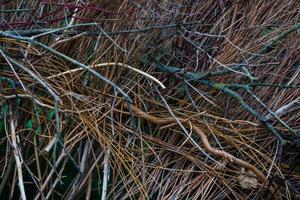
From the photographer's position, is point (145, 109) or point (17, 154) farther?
point (145, 109)

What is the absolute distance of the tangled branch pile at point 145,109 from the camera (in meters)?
2.05

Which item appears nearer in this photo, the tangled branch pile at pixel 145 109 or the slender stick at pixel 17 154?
the slender stick at pixel 17 154

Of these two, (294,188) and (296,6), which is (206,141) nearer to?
(294,188)

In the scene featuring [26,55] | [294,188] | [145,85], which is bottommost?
[294,188]

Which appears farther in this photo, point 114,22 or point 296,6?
point 296,6

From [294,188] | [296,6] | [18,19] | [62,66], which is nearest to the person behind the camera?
[294,188]

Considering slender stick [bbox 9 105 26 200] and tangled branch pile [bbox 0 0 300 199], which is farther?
tangled branch pile [bbox 0 0 300 199]

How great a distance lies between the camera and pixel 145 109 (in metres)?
2.21

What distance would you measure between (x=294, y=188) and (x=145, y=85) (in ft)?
2.21

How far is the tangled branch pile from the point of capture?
205 cm

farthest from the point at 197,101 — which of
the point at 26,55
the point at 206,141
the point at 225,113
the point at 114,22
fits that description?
the point at 26,55

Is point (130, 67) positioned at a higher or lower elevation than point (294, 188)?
higher

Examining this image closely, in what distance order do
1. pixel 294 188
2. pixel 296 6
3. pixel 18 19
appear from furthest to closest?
pixel 296 6 < pixel 18 19 < pixel 294 188

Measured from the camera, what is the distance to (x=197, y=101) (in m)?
2.30
